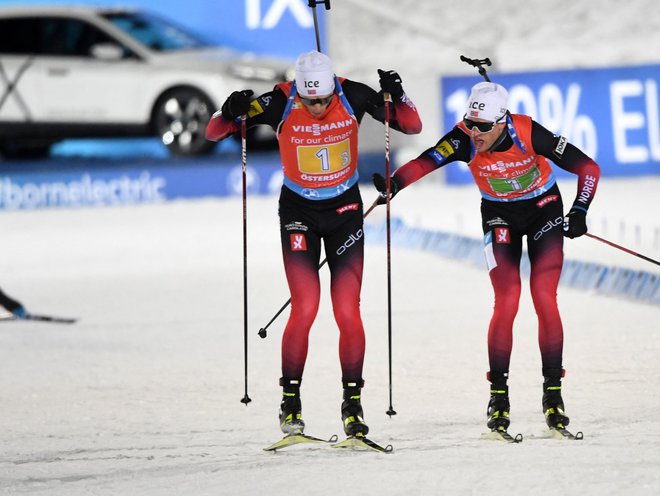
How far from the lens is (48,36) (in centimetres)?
2067

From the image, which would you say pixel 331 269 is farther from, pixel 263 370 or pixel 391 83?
pixel 263 370

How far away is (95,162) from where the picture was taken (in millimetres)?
21094

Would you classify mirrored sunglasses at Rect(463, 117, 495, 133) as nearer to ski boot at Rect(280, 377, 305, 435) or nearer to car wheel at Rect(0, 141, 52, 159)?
ski boot at Rect(280, 377, 305, 435)

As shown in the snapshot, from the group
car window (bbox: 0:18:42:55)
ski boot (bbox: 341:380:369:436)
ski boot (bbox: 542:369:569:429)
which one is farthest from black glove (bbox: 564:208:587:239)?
car window (bbox: 0:18:42:55)

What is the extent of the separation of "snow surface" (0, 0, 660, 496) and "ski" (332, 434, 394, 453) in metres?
0.06

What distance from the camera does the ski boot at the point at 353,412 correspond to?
22.1 feet

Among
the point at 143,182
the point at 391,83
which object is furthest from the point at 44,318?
the point at 143,182

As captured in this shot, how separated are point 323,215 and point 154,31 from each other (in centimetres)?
1445

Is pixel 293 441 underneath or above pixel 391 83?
underneath

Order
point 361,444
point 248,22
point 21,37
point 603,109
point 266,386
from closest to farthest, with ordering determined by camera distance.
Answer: point 361,444
point 266,386
point 603,109
point 21,37
point 248,22

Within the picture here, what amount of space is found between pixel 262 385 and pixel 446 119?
1219cm

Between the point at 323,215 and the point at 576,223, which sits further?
the point at 323,215

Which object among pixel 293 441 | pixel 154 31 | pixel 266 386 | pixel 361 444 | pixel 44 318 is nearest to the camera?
pixel 361 444

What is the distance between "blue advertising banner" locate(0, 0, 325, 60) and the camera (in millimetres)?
21391
